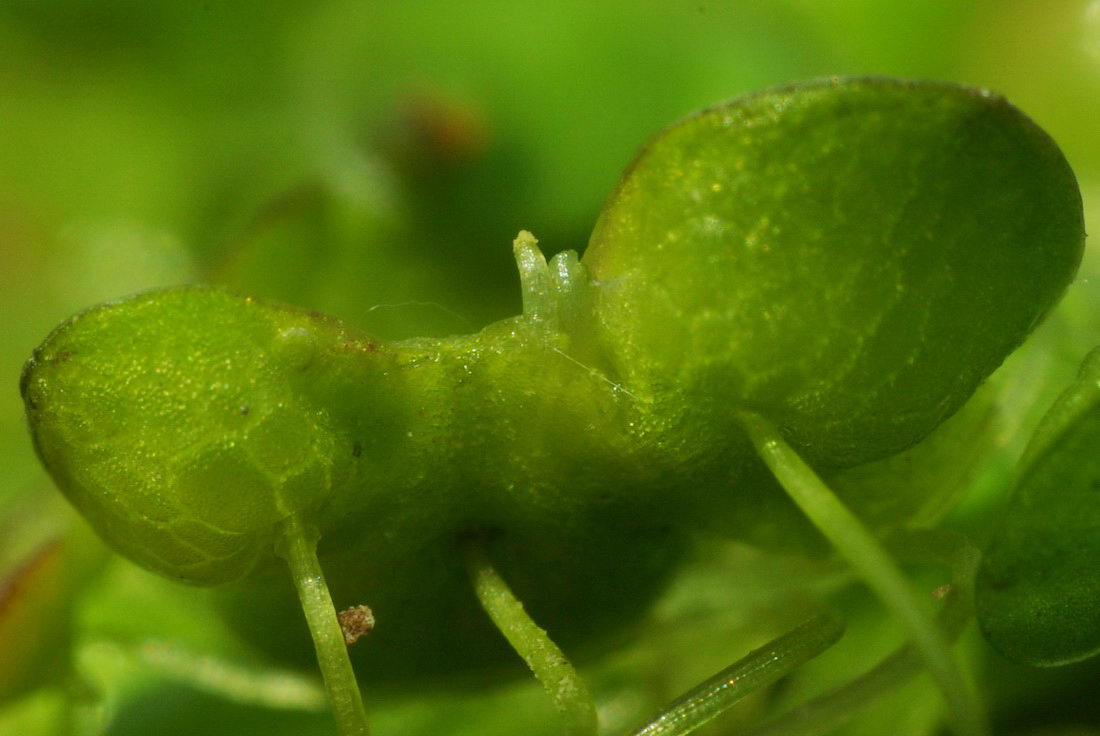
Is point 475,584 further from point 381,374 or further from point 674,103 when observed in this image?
point 674,103

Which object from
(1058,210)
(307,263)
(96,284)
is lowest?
(1058,210)

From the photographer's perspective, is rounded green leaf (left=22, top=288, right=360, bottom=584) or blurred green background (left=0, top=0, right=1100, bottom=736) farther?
blurred green background (left=0, top=0, right=1100, bottom=736)


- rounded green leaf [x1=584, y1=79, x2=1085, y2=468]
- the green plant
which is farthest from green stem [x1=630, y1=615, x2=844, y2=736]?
rounded green leaf [x1=584, y1=79, x2=1085, y2=468]

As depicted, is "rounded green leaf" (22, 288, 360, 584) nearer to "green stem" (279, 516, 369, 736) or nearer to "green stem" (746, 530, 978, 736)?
"green stem" (279, 516, 369, 736)

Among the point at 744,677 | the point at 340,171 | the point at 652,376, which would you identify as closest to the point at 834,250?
the point at 652,376

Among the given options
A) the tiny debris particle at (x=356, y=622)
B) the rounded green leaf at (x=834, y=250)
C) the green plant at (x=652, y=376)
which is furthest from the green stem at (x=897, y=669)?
the tiny debris particle at (x=356, y=622)

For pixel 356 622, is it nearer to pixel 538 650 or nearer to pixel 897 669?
pixel 538 650

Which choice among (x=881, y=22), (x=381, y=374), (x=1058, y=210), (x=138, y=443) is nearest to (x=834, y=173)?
(x=1058, y=210)
